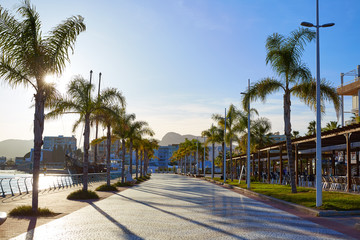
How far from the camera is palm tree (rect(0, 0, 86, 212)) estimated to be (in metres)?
13.6

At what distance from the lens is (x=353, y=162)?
3772 cm

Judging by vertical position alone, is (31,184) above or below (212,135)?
below

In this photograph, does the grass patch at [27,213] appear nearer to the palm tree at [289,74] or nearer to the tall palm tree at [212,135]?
the palm tree at [289,74]

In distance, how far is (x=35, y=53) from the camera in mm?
13922

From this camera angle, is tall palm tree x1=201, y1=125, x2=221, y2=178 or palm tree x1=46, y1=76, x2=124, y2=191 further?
tall palm tree x1=201, y1=125, x2=221, y2=178

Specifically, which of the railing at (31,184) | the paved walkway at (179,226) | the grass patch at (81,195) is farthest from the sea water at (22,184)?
the paved walkway at (179,226)

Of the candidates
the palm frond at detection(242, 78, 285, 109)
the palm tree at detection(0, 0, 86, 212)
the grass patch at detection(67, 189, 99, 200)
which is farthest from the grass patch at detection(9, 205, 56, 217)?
the palm frond at detection(242, 78, 285, 109)

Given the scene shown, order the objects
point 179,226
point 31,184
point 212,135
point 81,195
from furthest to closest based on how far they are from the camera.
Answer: point 212,135, point 31,184, point 81,195, point 179,226

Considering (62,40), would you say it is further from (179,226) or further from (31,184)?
(31,184)

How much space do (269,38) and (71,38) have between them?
46.1 feet

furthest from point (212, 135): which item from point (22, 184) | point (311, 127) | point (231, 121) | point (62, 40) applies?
point (62, 40)

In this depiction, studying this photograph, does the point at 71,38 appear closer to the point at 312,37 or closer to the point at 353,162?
the point at 312,37

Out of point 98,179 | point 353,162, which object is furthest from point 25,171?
point 353,162

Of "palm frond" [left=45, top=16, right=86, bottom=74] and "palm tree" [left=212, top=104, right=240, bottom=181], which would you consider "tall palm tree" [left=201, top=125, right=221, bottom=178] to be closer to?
"palm tree" [left=212, top=104, right=240, bottom=181]
